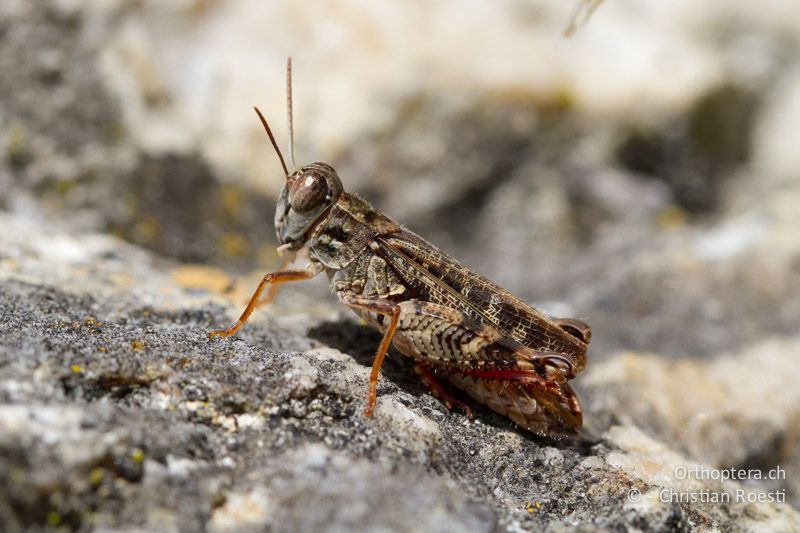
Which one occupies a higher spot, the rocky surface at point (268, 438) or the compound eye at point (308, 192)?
the compound eye at point (308, 192)

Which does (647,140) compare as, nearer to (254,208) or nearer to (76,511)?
(254,208)

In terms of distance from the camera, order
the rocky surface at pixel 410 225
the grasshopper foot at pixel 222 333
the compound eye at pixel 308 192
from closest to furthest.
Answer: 1. the rocky surface at pixel 410 225
2. the grasshopper foot at pixel 222 333
3. the compound eye at pixel 308 192

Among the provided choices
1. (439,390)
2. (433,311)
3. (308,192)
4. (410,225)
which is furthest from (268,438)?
(410,225)

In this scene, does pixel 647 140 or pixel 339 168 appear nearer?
pixel 339 168

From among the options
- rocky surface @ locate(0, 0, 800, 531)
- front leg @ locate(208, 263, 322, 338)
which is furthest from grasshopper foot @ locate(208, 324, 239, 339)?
rocky surface @ locate(0, 0, 800, 531)

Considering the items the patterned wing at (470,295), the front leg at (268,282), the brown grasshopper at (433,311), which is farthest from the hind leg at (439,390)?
the front leg at (268,282)

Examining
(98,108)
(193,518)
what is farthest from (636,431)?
(98,108)

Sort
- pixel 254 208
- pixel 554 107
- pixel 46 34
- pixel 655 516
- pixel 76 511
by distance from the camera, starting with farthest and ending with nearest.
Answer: pixel 554 107 < pixel 254 208 < pixel 46 34 < pixel 655 516 < pixel 76 511

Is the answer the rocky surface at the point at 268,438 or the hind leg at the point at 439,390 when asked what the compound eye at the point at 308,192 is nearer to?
the rocky surface at the point at 268,438
